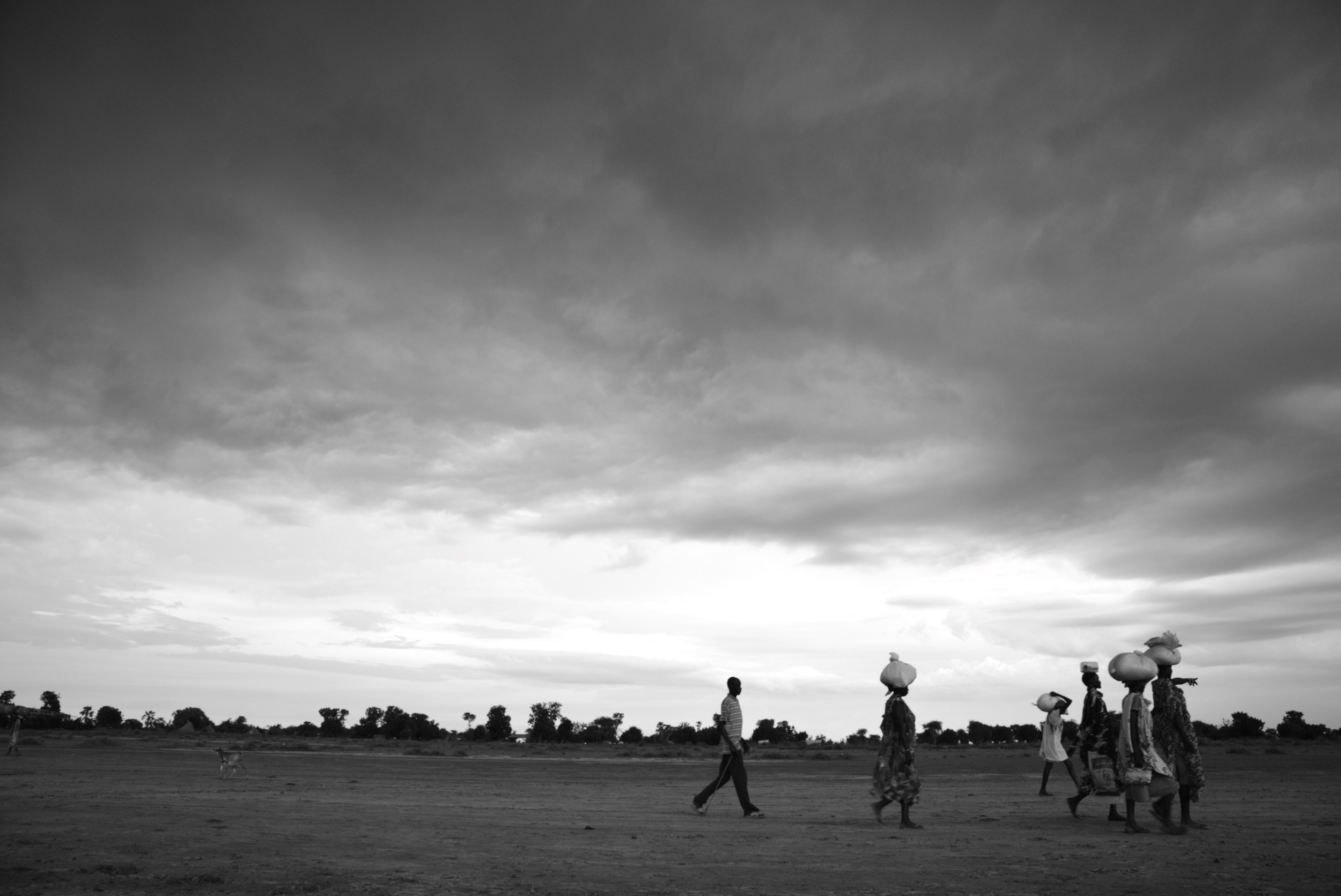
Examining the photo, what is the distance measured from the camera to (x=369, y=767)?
37.3m

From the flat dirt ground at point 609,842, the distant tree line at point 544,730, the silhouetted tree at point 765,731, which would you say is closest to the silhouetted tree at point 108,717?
the distant tree line at point 544,730

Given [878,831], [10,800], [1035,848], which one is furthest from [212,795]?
→ [1035,848]

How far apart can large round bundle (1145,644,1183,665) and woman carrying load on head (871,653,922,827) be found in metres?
3.51

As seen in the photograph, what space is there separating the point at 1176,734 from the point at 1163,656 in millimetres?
1118

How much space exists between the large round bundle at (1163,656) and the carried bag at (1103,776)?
6.11 ft

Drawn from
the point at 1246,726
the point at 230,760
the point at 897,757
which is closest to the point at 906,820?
the point at 897,757

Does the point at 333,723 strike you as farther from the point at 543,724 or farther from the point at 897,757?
the point at 897,757

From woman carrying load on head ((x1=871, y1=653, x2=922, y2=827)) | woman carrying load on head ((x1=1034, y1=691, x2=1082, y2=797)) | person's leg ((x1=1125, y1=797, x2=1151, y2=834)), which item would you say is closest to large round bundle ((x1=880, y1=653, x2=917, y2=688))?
woman carrying load on head ((x1=871, y1=653, x2=922, y2=827))

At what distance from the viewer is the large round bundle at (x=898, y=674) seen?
15.2 meters

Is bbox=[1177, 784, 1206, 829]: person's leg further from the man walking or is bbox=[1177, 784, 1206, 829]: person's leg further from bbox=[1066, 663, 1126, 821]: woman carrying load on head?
the man walking

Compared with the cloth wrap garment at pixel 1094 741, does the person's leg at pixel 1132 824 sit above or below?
below

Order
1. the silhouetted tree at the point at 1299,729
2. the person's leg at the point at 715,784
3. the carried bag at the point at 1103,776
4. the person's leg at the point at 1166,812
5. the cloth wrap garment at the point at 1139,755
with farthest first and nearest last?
the silhouetted tree at the point at 1299,729, the person's leg at the point at 715,784, the carried bag at the point at 1103,776, the cloth wrap garment at the point at 1139,755, the person's leg at the point at 1166,812

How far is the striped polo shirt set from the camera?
16.1 meters

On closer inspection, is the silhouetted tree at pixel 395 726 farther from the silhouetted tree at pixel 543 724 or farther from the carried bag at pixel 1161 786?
the carried bag at pixel 1161 786
